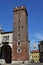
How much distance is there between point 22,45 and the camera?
67.9m

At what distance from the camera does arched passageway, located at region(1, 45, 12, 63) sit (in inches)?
2869

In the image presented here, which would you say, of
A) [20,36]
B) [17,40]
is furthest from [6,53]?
[20,36]

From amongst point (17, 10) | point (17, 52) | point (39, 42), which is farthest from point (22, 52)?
point (39, 42)

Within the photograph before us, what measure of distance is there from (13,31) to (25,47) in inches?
314

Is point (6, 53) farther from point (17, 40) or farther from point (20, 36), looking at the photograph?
point (20, 36)

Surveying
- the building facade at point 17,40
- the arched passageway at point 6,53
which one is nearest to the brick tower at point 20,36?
the building facade at point 17,40

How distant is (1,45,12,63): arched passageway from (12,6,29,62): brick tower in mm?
5214

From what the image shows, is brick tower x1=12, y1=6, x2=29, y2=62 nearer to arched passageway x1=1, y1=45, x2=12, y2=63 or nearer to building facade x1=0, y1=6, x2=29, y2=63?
building facade x1=0, y1=6, x2=29, y2=63

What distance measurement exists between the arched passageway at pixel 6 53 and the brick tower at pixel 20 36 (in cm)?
521

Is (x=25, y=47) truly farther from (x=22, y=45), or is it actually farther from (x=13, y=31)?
(x=13, y=31)

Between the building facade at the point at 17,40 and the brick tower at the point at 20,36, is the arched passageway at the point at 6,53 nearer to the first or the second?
the building facade at the point at 17,40

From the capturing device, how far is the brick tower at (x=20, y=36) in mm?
67250

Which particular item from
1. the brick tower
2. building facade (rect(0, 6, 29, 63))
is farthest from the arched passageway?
the brick tower

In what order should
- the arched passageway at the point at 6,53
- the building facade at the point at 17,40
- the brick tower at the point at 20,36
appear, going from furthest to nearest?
the arched passageway at the point at 6,53
the building facade at the point at 17,40
the brick tower at the point at 20,36
